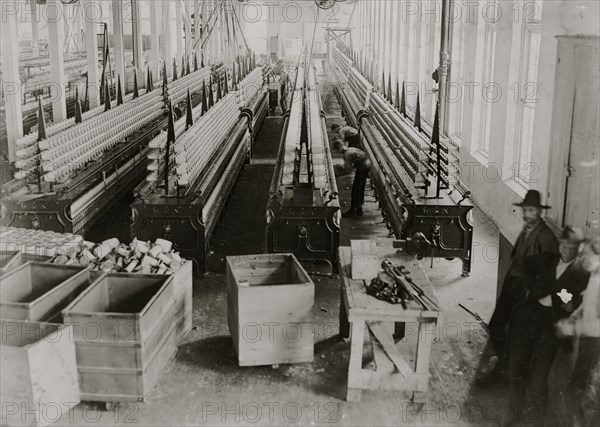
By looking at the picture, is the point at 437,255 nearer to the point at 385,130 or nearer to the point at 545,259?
the point at 545,259

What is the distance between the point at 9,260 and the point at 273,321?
2.43m

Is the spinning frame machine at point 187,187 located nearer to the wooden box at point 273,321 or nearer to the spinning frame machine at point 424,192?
the wooden box at point 273,321

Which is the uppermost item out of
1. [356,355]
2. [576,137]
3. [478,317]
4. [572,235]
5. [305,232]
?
[576,137]

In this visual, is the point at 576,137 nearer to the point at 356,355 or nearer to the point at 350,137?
the point at 356,355

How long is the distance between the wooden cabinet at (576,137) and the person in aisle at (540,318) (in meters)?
0.33

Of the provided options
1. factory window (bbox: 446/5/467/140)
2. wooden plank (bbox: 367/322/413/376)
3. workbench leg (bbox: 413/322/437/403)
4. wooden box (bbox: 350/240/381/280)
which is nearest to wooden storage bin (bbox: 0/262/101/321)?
wooden box (bbox: 350/240/381/280)

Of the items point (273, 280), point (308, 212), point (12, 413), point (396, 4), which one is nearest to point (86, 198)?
point (308, 212)

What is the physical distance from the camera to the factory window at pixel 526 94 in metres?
8.59

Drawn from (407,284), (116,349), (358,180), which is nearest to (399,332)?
(407,284)

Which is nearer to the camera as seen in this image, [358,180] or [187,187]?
[187,187]

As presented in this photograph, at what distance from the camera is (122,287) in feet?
18.0

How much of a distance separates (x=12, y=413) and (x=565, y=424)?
370cm

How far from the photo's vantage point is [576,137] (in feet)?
16.4

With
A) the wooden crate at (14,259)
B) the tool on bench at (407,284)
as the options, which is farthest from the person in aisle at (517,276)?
the wooden crate at (14,259)
